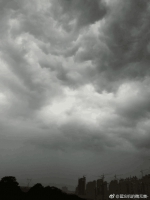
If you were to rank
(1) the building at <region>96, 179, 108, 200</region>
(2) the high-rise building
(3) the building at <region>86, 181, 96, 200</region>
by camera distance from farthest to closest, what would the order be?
(3) the building at <region>86, 181, 96, 200</region>, (2) the high-rise building, (1) the building at <region>96, 179, 108, 200</region>

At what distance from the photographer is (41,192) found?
1234cm

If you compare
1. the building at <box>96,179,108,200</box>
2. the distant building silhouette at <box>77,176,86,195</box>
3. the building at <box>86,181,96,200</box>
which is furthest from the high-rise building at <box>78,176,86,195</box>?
the building at <box>96,179,108,200</box>

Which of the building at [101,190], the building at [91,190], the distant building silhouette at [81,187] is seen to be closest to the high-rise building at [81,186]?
the distant building silhouette at [81,187]

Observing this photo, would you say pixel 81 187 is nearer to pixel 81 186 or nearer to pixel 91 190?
pixel 81 186

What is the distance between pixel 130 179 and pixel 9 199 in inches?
5423

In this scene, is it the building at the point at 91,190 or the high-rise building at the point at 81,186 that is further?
the building at the point at 91,190

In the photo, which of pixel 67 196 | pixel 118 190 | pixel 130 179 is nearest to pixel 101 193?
pixel 118 190

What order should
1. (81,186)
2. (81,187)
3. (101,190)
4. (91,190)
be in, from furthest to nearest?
(91,190), (81,186), (81,187), (101,190)

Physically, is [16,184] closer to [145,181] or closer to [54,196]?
[54,196]

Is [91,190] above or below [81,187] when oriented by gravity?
below

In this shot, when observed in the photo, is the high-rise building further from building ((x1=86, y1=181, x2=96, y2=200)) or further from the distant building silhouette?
building ((x1=86, y1=181, x2=96, y2=200))

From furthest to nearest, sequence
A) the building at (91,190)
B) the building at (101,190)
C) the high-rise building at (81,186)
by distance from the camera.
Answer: the building at (91,190) → the high-rise building at (81,186) → the building at (101,190)

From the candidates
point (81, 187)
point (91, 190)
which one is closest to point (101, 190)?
point (91, 190)

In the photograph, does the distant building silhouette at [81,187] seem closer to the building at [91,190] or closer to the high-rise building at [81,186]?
the high-rise building at [81,186]
